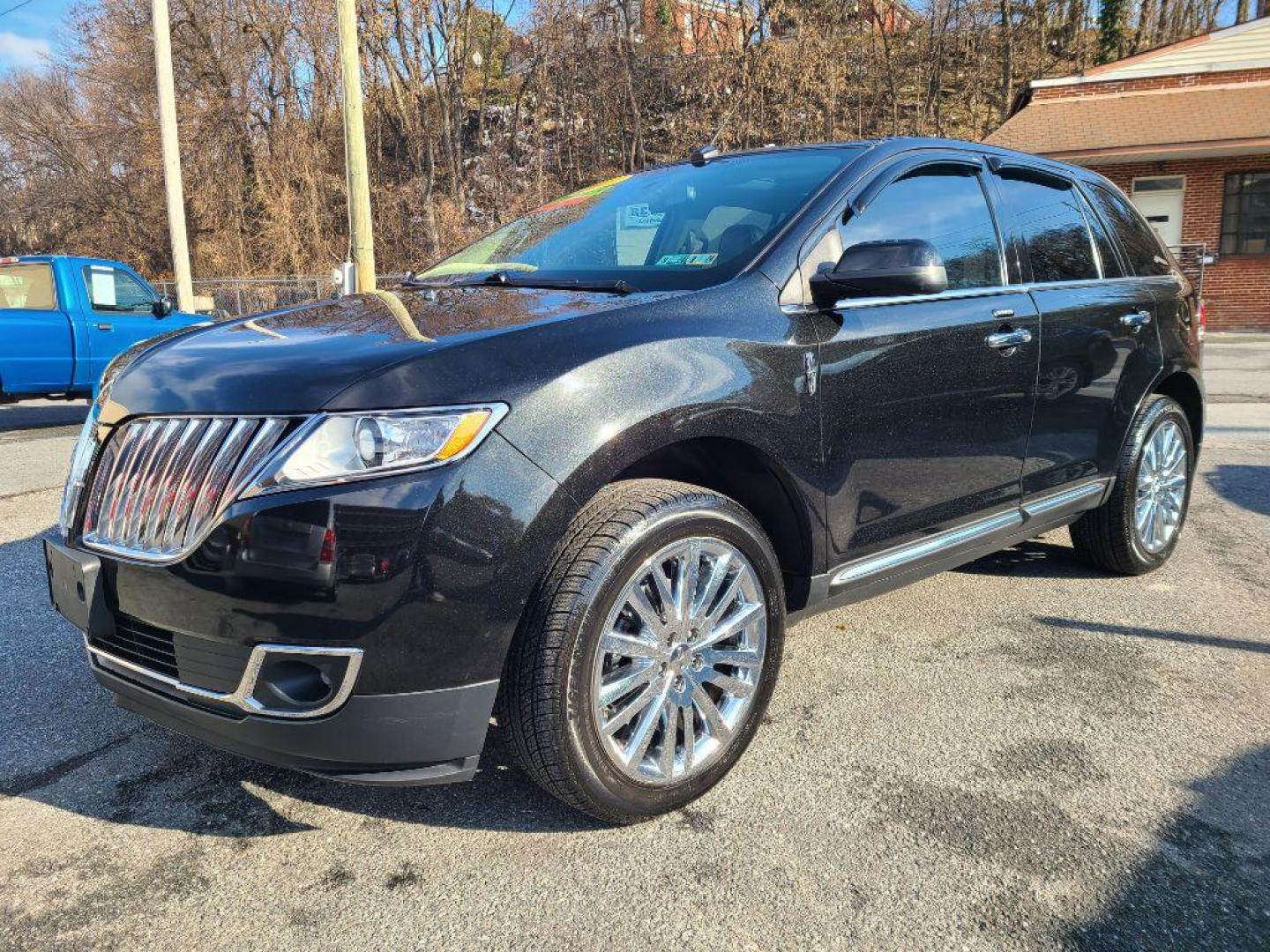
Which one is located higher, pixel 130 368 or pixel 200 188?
pixel 200 188

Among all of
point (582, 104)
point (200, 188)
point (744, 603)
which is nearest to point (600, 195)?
point (744, 603)

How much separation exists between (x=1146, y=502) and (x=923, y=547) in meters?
1.81

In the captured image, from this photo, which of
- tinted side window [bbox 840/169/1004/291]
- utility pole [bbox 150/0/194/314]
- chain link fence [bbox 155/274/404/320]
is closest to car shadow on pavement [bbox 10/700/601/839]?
tinted side window [bbox 840/169/1004/291]

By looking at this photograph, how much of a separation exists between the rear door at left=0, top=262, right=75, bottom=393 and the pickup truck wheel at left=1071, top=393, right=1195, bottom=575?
9.96 metres

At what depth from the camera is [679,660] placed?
96.7 inches

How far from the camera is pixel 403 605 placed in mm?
1987

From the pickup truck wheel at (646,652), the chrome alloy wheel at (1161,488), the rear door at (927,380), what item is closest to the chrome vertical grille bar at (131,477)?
the pickup truck wheel at (646,652)

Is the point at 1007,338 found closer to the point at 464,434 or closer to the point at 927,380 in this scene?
the point at 927,380

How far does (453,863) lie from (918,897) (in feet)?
3.49

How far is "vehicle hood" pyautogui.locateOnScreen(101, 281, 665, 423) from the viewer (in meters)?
2.11

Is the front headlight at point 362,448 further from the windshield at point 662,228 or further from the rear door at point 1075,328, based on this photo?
the rear door at point 1075,328

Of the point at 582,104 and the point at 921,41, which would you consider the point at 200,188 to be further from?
the point at 921,41

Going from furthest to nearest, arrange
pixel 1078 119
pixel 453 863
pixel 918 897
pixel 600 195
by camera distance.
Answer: pixel 1078 119
pixel 600 195
pixel 453 863
pixel 918 897

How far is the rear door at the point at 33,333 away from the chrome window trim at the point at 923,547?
390 inches
